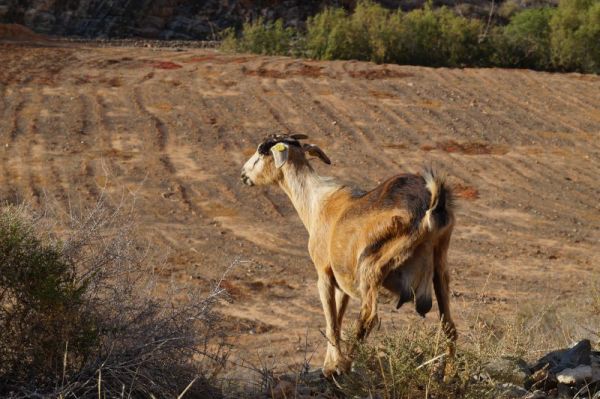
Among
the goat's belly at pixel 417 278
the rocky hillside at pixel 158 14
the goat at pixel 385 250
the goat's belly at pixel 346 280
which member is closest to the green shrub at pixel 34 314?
the goat at pixel 385 250

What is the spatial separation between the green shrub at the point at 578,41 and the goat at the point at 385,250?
20623 millimetres

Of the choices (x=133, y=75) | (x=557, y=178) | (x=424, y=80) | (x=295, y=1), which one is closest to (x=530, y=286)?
(x=557, y=178)

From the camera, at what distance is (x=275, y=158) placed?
8.03 m

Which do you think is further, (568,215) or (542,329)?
(568,215)

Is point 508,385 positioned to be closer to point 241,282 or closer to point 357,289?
point 357,289

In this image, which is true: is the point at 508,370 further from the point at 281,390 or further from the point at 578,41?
the point at 578,41

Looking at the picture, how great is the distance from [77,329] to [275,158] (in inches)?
112

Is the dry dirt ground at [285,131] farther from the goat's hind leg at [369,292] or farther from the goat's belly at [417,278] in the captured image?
the goat's belly at [417,278]

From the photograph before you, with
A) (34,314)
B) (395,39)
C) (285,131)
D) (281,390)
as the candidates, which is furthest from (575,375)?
(395,39)

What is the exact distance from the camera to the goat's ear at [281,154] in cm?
795

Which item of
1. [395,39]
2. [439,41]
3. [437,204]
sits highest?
[437,204]

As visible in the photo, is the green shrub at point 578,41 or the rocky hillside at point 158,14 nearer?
the green shrub at point 578,41

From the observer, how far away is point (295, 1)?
34938 millimetres

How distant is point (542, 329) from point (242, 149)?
880 centimetres
